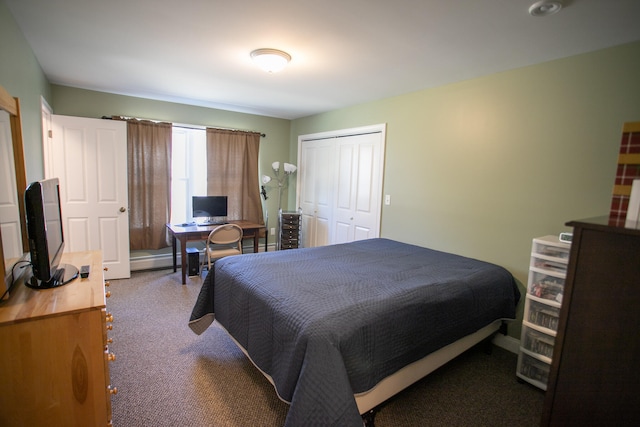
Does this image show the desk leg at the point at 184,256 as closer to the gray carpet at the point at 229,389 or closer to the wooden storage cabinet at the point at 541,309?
the gray carpet at the point at 229,389

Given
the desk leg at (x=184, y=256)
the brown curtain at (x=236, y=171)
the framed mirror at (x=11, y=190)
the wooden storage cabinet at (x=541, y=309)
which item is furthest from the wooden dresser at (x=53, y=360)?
the brown curtain at (x=236, y=171)

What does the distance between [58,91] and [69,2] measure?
92.2 inches

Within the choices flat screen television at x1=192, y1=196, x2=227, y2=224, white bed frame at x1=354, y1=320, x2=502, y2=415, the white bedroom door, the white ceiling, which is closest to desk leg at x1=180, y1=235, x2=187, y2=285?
flat screen television at x1=192, y1=196, x2=227, y2=224

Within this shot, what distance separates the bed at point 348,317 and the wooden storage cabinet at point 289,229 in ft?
6.55

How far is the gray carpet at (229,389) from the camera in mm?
1751

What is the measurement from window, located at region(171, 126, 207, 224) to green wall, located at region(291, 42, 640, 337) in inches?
106

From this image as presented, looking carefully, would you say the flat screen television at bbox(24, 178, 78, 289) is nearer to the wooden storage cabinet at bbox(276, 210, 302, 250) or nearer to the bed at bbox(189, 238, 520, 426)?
the bed at bbox(189, 238, 520, 426)

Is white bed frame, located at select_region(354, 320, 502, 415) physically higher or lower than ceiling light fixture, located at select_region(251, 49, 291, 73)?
lower

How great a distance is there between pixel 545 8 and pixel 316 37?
4.29ft

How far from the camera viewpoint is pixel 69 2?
1740mm

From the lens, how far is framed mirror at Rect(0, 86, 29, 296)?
1.36 metres

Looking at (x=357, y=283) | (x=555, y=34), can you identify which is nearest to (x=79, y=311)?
(x=357, y=283)

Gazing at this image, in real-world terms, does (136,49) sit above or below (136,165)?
above

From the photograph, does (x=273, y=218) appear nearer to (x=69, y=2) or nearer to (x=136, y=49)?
(x=136, y=49)
